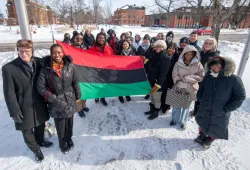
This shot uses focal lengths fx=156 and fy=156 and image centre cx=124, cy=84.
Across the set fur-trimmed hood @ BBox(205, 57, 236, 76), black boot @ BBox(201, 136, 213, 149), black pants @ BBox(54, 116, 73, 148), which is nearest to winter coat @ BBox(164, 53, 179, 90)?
fur-trimmed hood @ BBox(205, 57, 236, 76)

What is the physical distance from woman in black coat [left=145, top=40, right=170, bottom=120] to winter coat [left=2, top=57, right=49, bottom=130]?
241cm

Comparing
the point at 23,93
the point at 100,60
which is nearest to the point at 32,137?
the point at 23,93

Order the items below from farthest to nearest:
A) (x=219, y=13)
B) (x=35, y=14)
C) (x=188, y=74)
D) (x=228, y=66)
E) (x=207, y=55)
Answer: (x=35, y=14)
(x=219, y=13)
(x=207, y=55)
(x=188, y=74)
(x=228, y=66)

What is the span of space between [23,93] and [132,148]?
2.20 m

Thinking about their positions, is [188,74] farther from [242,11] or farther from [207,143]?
[242,11]

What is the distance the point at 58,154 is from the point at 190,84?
119 inches

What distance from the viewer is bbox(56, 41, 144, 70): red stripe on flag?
3.65 m

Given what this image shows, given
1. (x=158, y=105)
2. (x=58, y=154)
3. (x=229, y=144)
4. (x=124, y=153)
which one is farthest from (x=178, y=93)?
(x=58, y=154)

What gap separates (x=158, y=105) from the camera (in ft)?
13.2

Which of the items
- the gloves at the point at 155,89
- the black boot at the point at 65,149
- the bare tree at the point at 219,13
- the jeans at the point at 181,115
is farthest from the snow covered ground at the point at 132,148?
the bare tree at the point at 219,13

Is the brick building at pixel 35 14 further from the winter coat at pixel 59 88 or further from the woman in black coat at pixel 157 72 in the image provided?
the winter coat at pixel 59 88

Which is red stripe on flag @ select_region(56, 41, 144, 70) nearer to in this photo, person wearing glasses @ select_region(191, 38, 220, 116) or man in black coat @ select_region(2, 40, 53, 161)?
man in black coat @ select_region(2, 40, 53, 161)

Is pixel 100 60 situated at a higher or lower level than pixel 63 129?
higher

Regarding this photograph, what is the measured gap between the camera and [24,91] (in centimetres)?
234
